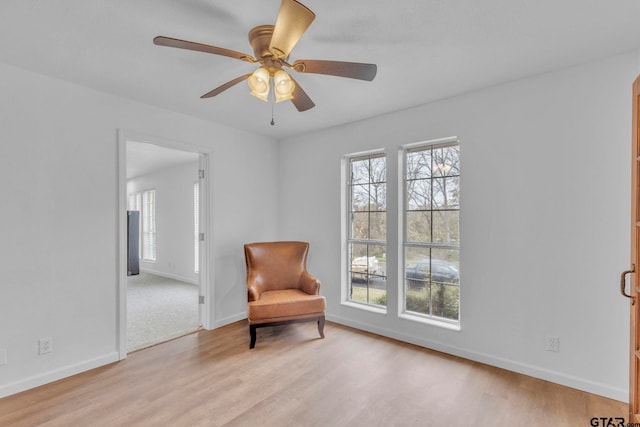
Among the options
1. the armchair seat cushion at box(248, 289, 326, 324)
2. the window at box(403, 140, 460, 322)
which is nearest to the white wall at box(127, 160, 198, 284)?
the armchair seat cushion at box(248, 289, 326, 324)

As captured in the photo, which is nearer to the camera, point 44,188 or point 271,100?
point 44,188

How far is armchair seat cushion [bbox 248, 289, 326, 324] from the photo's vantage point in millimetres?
2994

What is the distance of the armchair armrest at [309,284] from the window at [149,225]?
483cm

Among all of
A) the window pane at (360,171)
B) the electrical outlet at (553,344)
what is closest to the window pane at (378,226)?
the window pane at (360,171)

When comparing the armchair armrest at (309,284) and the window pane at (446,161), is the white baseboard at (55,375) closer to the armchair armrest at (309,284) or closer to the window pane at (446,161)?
the armchair armrest at (309,284)

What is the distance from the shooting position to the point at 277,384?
2.33m

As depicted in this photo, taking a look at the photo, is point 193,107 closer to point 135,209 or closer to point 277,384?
point 277,384

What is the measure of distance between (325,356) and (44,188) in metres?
2.77

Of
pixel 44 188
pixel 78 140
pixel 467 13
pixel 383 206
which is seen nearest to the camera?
pixel 467 13

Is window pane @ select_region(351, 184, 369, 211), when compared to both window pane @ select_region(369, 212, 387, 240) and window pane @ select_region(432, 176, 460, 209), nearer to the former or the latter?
window pane @ select_region(369, 212, 387, 240)

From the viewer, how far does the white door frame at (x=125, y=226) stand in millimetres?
2803

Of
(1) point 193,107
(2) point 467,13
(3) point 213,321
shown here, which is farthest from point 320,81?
(3) point 213,321

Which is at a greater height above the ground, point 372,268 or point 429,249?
point 429,249

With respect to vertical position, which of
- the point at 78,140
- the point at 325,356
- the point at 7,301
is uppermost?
the point at 78,140
